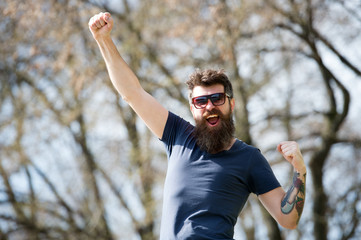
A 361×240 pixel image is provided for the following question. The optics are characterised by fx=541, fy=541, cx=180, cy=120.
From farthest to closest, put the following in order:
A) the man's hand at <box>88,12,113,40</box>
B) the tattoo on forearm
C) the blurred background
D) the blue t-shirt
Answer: the blurred background, the man's hand at <box>88,12,113,40</box>, the tattoo on forearm, the blue t-shirt

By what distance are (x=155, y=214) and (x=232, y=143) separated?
30.8 feet

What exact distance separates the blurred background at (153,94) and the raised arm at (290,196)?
6.82 m

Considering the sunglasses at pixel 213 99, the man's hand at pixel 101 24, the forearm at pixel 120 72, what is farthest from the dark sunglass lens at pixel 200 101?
the man's hand at pixel 101 24

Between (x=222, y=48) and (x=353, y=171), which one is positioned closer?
(x=222, y=48)

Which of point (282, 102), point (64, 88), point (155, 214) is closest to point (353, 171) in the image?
point (282, 102)

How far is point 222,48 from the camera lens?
945 centimetres

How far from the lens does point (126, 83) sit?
289 centimetres

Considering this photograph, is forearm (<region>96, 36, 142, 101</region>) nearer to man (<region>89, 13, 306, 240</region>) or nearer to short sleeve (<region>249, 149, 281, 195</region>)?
man (<region>89, 13, 306, 240</region>)

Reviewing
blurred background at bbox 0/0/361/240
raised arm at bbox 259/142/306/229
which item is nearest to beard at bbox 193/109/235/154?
raised arm at bbox 259/142/306/229

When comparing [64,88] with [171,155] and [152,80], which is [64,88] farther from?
[171,155]

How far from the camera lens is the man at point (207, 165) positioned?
261cm

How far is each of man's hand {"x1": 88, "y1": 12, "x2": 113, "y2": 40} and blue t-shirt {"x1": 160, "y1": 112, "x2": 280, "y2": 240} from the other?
0.72m

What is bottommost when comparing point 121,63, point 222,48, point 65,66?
point 121,63

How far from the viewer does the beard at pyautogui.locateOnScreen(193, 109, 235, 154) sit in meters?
2.75
